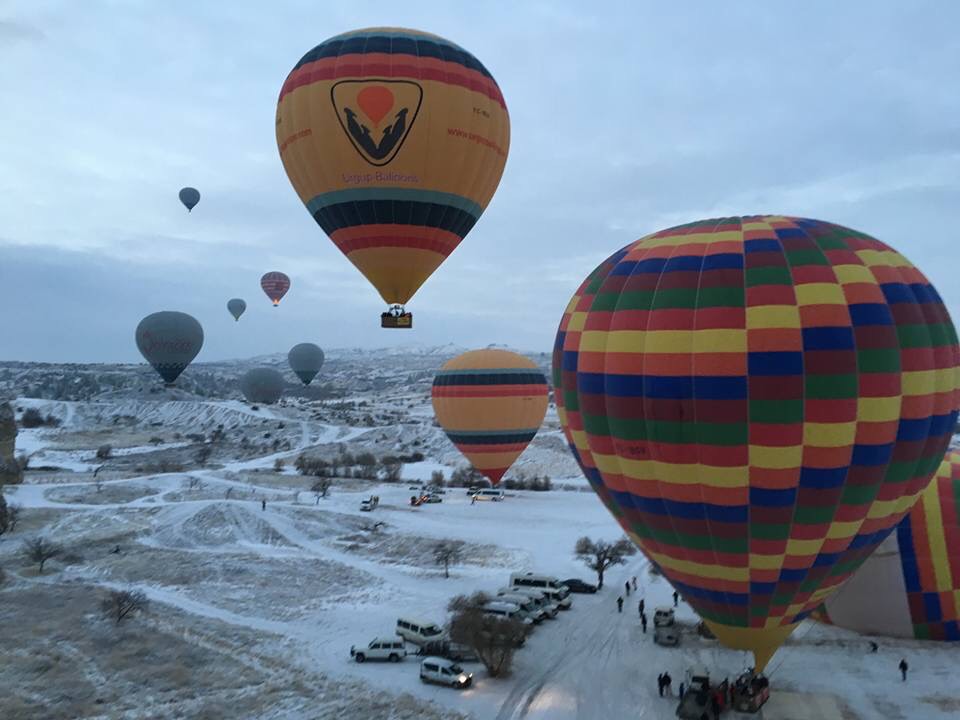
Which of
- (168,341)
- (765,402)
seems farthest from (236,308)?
(765,402)

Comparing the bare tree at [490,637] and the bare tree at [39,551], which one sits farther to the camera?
the bare tree at [39,551]

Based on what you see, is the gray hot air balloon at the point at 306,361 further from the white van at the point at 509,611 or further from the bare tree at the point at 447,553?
the white van at the point at 509,611

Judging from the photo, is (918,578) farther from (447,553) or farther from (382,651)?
(447,553)

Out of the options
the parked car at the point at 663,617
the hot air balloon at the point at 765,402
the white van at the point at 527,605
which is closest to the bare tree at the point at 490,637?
the white van at the point at 527,605

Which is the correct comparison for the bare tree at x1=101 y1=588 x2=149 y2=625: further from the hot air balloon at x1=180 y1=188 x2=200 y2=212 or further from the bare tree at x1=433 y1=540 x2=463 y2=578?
the hot air balloon at x1=180 y1=188 x2=200 y2=212

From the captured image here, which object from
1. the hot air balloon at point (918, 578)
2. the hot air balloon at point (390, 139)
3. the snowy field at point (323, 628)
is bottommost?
the snowy field at point (323, 628)

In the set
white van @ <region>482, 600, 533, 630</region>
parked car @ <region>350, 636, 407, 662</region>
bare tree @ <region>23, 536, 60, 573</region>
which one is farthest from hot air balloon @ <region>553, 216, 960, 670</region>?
bare tree @ <region>23, 536, 60, 573</region>

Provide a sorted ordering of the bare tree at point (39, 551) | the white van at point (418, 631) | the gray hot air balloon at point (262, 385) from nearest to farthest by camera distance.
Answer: the white van at point (418, 631)
the bare tree at point (39, 551)
the gray hot air balloon at point (262, 385)
